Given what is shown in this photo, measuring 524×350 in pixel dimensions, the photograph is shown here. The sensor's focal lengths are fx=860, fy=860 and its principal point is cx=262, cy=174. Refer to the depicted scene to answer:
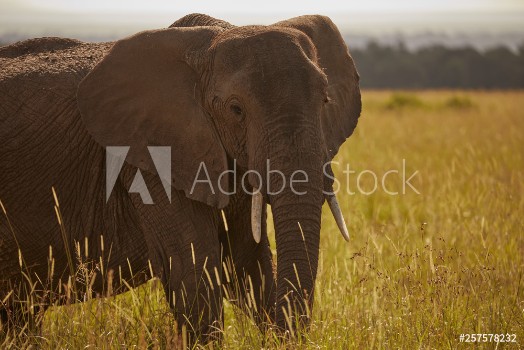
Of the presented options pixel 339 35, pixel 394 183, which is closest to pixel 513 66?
pixel 394 183

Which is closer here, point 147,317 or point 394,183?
point 147,317

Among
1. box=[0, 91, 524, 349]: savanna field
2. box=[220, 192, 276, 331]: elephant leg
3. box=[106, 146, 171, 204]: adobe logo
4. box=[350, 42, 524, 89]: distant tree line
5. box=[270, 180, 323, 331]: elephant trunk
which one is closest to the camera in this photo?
box=[270, 180, 323, 331]: elephant trunk

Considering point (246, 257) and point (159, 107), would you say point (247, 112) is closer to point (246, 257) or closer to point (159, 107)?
point (159, 107)

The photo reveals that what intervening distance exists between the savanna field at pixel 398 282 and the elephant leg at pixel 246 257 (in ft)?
0.54

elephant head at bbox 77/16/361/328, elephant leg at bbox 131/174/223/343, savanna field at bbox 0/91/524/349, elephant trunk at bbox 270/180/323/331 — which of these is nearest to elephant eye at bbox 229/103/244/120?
elephant head at bbox 77/16/361/328

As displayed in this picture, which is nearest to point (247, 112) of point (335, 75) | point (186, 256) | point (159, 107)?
point (159, 107)

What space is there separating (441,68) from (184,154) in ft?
221

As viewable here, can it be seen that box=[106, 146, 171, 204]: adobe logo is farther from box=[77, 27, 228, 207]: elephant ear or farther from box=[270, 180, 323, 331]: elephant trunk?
box=[270, 180, 323, 331]: elephant trunk

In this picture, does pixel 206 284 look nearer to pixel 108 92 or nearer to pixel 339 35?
pixel 108 92

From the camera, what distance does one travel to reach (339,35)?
16.7 ft

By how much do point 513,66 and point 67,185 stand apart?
223ft

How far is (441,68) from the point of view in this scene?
228 ft

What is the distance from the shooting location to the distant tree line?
67.4 metres

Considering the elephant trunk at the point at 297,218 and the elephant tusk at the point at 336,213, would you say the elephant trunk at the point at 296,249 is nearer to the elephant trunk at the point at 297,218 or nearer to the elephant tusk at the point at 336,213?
the elephant trunk at the point at 297,218
